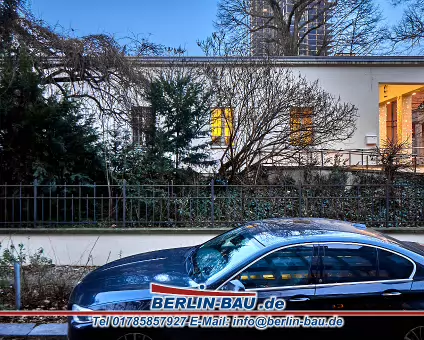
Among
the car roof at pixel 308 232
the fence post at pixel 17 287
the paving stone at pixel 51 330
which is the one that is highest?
the car roof at pixel 308 232

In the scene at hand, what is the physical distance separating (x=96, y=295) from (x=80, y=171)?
5373 mm

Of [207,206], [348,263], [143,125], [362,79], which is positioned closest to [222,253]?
[348,263]

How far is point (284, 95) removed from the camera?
32.7 ft

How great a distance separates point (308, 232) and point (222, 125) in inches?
274

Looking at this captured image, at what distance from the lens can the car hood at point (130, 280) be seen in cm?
325

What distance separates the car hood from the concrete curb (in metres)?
0.78

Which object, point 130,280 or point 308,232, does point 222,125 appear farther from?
point 130,280

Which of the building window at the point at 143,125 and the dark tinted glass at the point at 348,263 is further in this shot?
the building window at the point at 143,125

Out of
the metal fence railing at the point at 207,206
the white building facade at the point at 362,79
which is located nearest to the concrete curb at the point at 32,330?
the metal fence railing at the point at 207,206

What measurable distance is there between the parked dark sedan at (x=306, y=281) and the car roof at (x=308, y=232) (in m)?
0.01

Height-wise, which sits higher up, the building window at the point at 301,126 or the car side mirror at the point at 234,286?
the building window at the point at 301,126

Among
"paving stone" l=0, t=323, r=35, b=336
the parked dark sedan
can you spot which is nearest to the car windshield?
the parked dark sedan

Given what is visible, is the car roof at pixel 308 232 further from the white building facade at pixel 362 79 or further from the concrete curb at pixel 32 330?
the white building facade at pixel 362 79

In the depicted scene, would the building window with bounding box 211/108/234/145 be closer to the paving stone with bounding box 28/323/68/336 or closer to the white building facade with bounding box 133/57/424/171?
the white building facade with bounding box 133/57/424/171
